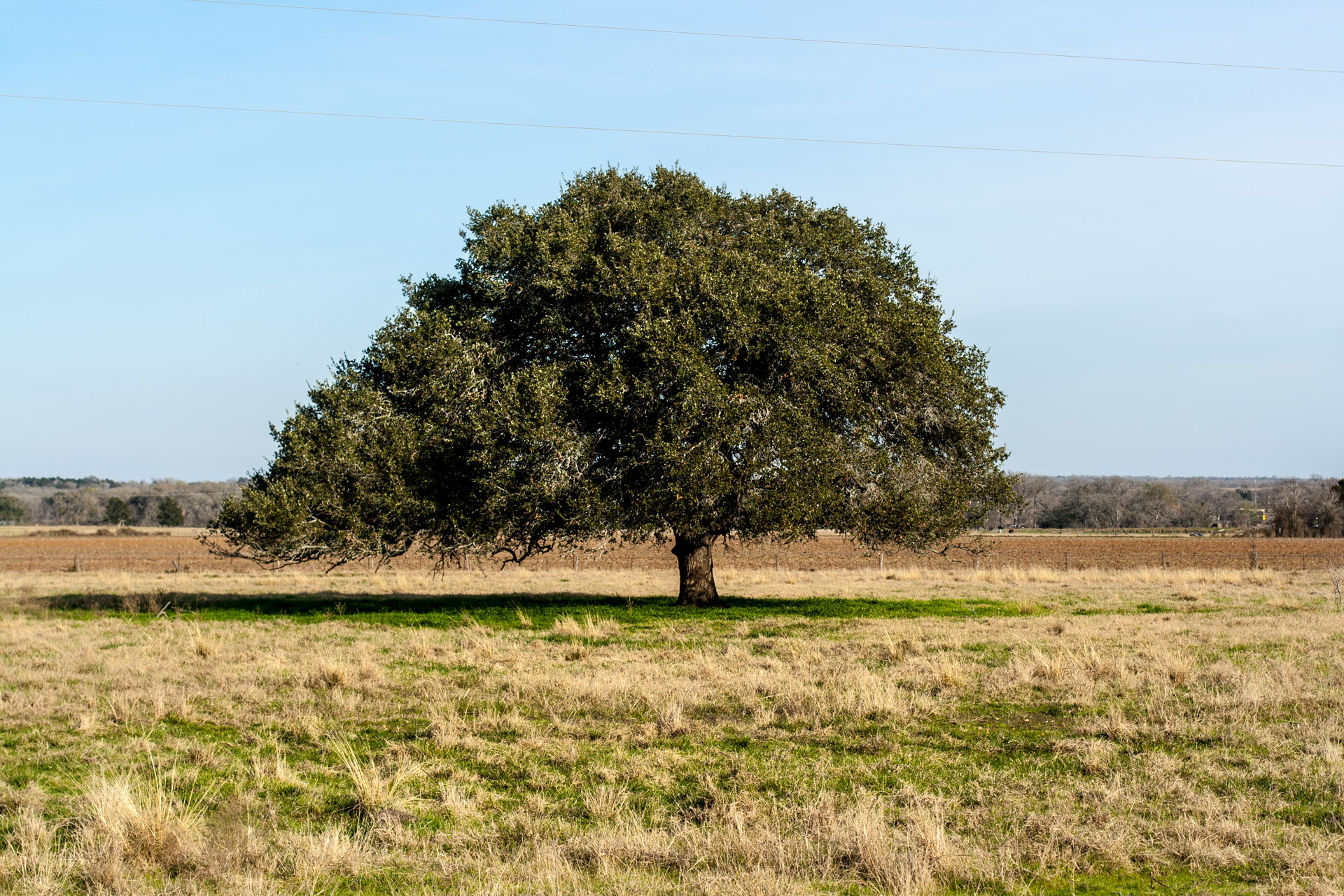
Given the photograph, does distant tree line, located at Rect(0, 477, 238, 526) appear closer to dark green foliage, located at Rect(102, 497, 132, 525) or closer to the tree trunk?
dark green foliage, located at Rect(102, 497, 132, 525)

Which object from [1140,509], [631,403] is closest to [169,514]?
[631,403]

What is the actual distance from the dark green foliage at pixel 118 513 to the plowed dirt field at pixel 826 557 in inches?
2292

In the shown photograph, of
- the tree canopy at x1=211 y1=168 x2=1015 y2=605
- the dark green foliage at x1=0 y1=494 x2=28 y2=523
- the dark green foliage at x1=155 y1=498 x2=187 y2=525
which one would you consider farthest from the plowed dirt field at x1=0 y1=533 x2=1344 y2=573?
the dark green foliage at x1=0 y1=494 x2=28 y2=523

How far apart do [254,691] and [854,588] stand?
25.8m

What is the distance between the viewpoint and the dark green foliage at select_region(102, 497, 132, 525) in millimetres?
147000

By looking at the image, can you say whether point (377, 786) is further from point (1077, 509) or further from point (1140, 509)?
point (1140, 509)

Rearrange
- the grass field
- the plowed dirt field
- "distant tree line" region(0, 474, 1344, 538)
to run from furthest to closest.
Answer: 1. "distant tree line" region(0, 474, 1344, 538)
2. the plowed dirt field
3. the grass field

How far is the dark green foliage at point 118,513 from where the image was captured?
482 ft

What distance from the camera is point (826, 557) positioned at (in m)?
64.8

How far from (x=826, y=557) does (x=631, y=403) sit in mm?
45438

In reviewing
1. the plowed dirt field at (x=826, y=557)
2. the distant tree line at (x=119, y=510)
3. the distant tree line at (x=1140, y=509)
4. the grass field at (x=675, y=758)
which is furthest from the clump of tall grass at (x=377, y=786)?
the distant tree line at (x=119, y=510)

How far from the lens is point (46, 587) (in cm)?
3431

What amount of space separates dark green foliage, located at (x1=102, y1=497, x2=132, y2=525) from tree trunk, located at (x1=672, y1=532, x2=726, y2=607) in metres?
142

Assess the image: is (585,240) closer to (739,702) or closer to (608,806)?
(739,702)
